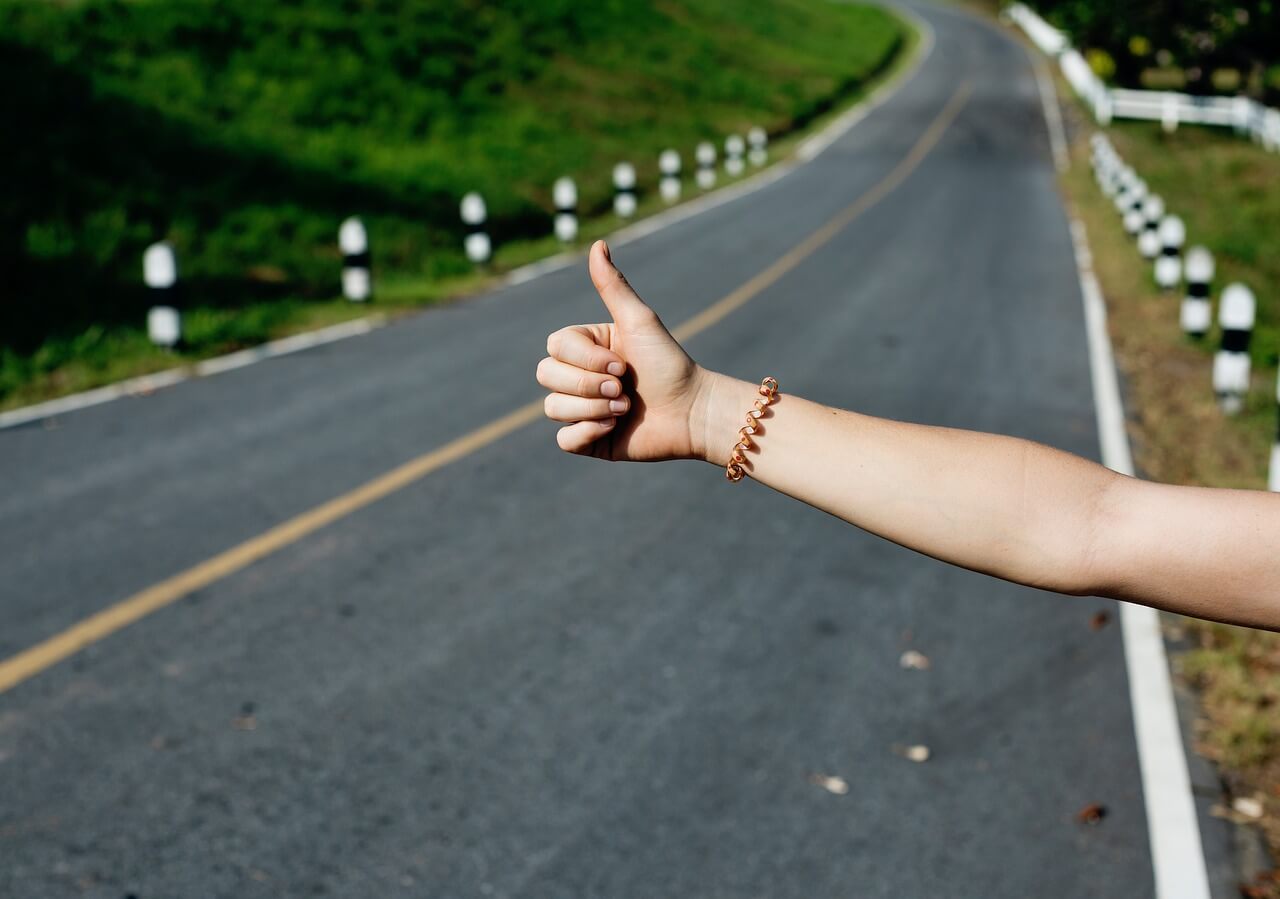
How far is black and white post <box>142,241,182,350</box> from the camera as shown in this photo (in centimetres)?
1130

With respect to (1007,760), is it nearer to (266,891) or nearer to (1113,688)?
(1113,688)

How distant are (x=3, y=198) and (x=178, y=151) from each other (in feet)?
11.9

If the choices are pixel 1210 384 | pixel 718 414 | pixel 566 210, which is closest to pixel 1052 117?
pixel 566 210

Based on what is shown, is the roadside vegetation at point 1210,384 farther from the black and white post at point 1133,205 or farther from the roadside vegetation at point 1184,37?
the roadside vegetation at point 1184,37

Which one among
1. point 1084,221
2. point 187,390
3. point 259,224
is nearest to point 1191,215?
point 1084,221

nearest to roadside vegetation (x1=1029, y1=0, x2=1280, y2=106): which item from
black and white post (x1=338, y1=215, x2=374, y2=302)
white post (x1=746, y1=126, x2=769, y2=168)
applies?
white post (x1=746, y1=126, x2=769, y2=168)

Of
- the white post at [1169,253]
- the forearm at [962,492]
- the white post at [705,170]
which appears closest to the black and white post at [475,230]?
the white post at [1169,253]

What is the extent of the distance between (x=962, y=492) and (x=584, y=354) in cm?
64

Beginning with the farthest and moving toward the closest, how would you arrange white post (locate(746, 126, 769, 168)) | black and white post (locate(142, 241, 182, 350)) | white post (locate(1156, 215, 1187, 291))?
1. white post (locate(746, 126, 769, 168))
2. white post (locate(1156, 215, 1187, 291))
3. black and white post (locate(142, 241, 182, 350))

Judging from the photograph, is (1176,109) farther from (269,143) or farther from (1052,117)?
(269,143)

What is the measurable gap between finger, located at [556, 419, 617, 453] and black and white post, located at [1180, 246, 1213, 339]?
35.1 feet

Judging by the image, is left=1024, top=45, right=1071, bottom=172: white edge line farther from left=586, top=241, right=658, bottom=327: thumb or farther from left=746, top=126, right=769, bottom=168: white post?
left=586, top=241, right=658, bottom=327: thumb

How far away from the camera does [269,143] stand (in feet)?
64.1

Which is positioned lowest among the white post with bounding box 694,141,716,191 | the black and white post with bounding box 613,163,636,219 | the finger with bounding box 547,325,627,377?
the white post with bounding box 694,141,716,191
